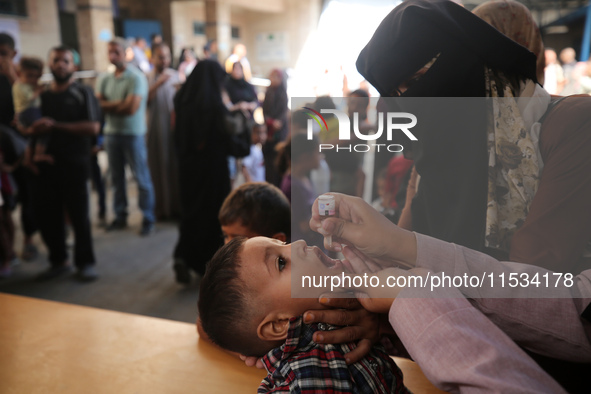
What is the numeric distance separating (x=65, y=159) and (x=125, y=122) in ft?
4.02

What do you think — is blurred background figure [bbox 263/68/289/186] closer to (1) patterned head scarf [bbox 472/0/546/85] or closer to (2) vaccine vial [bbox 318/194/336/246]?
(1) patterned head scarf [bbox 472/0/546/85]

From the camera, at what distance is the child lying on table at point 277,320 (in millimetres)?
845

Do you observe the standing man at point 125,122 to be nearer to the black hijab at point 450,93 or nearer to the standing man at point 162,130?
the standing man at point 162,130

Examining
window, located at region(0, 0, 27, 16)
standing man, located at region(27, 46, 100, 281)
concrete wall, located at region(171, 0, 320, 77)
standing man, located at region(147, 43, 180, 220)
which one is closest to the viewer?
standing man, located at region(27, 46, 100, 281)

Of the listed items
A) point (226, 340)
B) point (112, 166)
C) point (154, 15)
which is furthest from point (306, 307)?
point (154, 15)

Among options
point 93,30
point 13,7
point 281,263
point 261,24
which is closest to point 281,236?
point 281,263

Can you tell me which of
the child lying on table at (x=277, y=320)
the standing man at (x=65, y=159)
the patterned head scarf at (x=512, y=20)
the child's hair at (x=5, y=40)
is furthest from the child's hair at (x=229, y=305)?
the child's hair at (x=5, y=40)

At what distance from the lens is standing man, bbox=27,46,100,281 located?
10.9 ft

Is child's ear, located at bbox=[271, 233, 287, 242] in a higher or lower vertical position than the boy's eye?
lower

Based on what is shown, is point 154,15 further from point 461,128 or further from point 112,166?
point 461,128

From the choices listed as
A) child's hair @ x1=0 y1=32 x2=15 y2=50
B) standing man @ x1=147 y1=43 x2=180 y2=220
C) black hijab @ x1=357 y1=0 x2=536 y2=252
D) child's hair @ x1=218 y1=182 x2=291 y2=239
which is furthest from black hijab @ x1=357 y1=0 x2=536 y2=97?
child's hair @ x1=0 y1=32 x2=15 y2=50

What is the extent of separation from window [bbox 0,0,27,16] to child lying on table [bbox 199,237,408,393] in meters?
11.1

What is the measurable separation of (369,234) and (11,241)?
4060 mm

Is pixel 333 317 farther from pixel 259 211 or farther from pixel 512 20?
pixel 512 20
